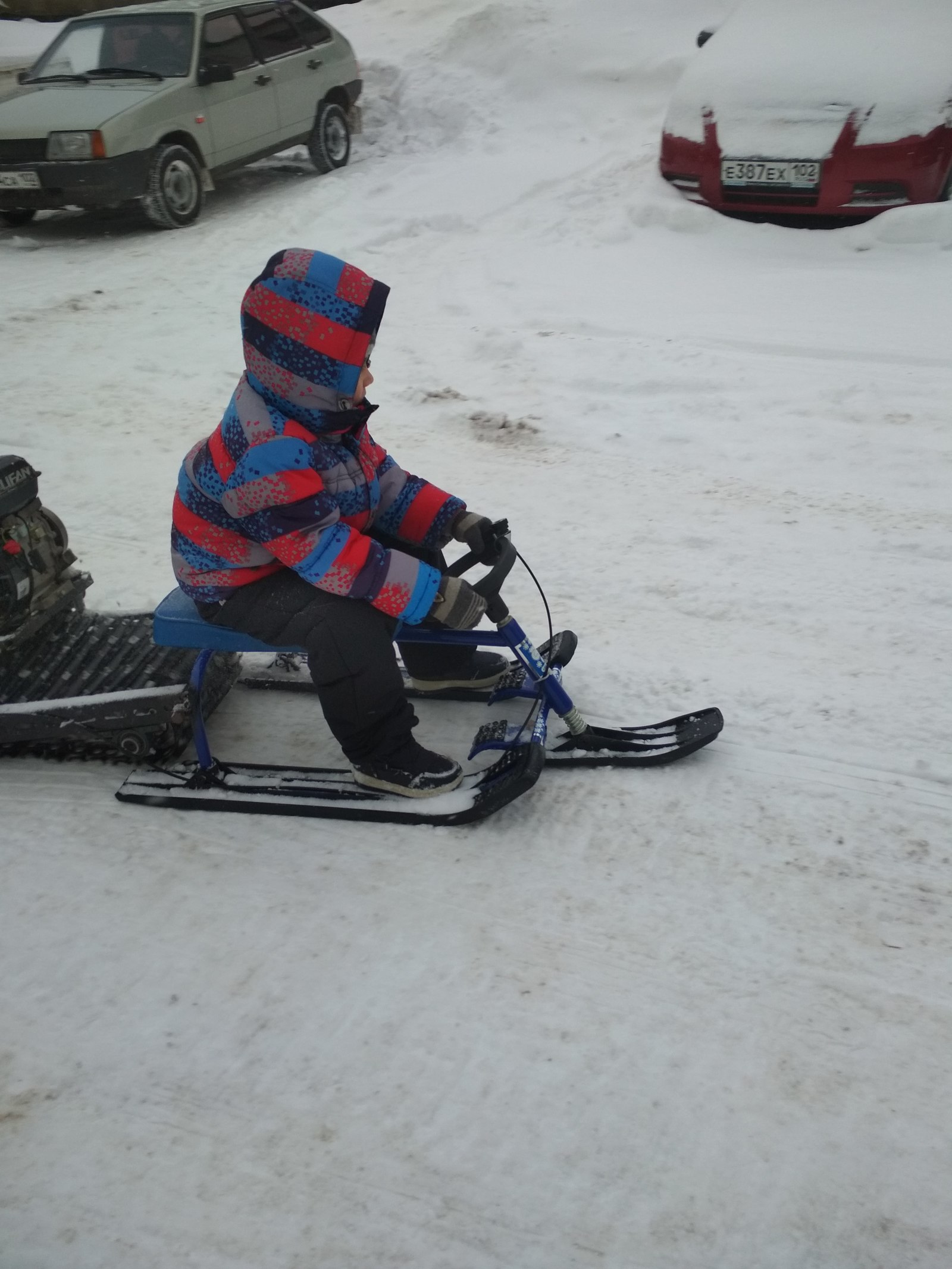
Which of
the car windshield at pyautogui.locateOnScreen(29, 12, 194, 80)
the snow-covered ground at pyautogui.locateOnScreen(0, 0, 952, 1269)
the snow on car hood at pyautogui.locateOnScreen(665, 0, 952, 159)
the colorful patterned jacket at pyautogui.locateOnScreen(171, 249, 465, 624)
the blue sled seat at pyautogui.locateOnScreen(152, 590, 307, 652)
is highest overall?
the car windshield at pyautogui.locateOnScreen(29, 12, 194, 80)

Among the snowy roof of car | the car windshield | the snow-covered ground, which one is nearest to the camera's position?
the snow-covered ground

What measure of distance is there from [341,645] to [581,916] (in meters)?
0.90

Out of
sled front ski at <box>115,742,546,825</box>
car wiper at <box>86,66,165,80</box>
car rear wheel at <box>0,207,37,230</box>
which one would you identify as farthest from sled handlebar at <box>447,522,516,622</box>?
car rear wheel at <box>0,207,37,230</box>

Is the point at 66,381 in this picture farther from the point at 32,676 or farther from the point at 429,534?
the point at 429,534

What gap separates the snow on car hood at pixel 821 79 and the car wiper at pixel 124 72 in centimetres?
406

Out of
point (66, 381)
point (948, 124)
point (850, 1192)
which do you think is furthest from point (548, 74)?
point (850, 1192)

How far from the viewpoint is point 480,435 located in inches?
183

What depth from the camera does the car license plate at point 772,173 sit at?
5.96 m

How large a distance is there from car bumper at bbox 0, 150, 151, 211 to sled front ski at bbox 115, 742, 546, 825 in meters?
5.83

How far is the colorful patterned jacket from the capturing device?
2242 millimetres

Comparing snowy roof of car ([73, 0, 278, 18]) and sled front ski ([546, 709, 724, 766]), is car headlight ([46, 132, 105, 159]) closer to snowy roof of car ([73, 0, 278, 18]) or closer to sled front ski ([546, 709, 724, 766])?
snowy roof of car ([73, 0, 278, 18])

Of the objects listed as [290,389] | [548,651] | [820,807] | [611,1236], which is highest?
[290,389]

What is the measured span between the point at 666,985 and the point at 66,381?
185 inches

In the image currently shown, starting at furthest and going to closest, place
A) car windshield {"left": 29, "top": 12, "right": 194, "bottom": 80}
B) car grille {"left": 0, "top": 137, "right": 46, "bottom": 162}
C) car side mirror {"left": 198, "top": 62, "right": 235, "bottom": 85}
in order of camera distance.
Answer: car windshield {"left": 29, "top": 12, "right": 194, "bottom": 80} → car side mirror {"left": 198, "top": 62, "right": 235, "bottom": 85} → car grille {"left": 0, "top": 137, "right": 46, "bottom": 162}
